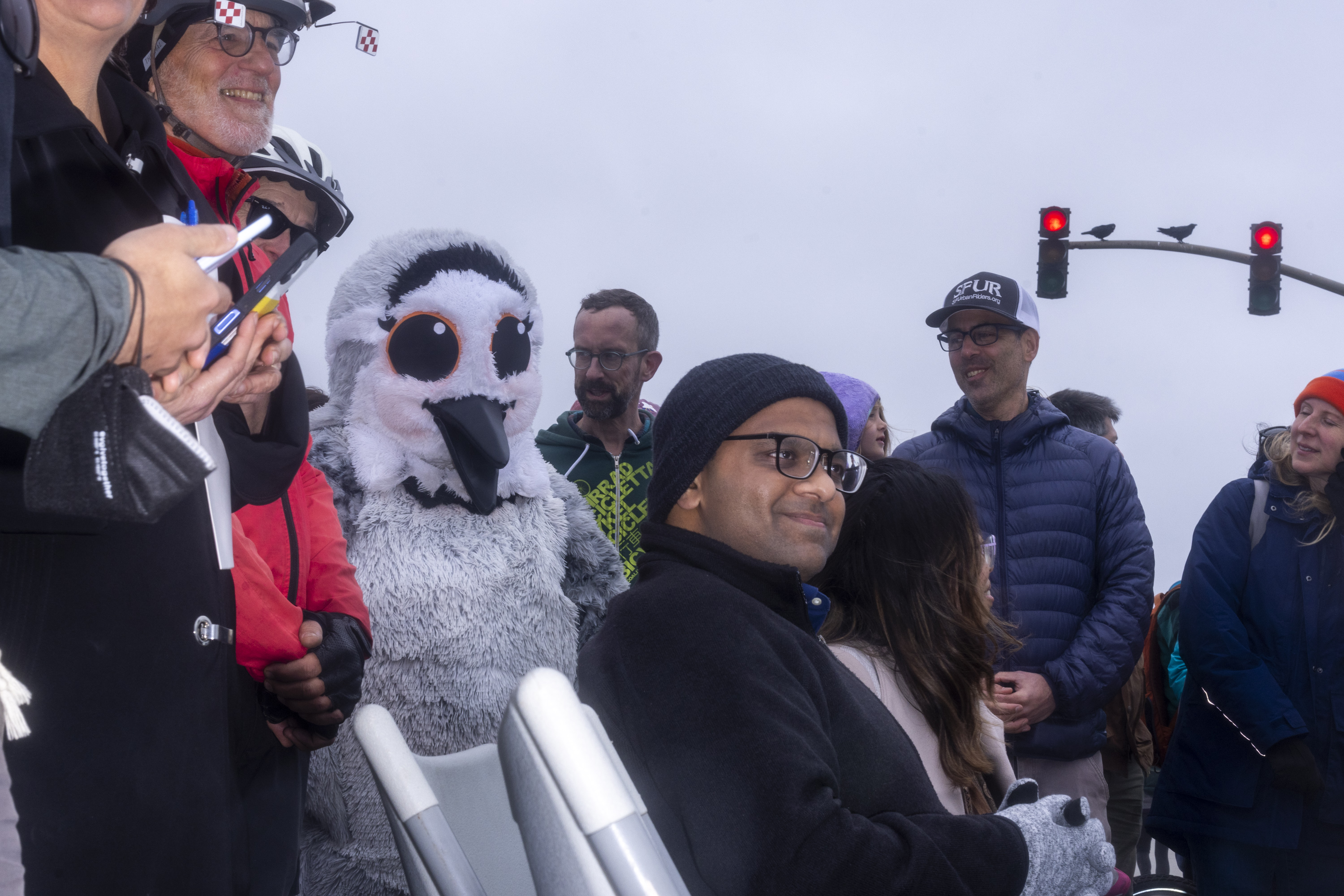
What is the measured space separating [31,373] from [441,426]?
1690mm

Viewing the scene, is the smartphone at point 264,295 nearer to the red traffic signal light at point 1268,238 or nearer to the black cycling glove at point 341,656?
the black cycling glove at point 341,656

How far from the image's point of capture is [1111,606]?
3299 millimetres

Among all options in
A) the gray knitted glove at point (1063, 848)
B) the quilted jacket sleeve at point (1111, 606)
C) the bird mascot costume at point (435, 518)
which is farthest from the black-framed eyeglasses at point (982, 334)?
the gray knitted glove at point (1063, 848)

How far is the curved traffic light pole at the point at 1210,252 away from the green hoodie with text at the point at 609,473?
7793 mm

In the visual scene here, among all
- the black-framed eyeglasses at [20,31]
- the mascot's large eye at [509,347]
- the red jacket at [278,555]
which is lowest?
the red jacket at [278,555]

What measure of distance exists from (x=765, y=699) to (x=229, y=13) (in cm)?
162

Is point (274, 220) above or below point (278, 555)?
above

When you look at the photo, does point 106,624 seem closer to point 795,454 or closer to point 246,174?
point 795,454

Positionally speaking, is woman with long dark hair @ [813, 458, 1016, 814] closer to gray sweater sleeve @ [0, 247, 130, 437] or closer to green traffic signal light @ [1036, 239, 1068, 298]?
gray sweater sleeve @ [0, 247, 130, 437]

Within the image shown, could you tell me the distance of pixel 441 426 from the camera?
2.55 m

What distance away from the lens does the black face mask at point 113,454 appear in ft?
2.94

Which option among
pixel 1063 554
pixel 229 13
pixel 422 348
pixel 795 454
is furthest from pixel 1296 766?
pixel 229 13

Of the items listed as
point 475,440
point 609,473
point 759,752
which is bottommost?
point 609,473

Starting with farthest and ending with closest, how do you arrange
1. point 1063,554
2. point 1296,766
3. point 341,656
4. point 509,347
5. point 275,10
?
point 1063,554 → point 1296,766 → point 509,347 → point 275,10 → point 341,656
